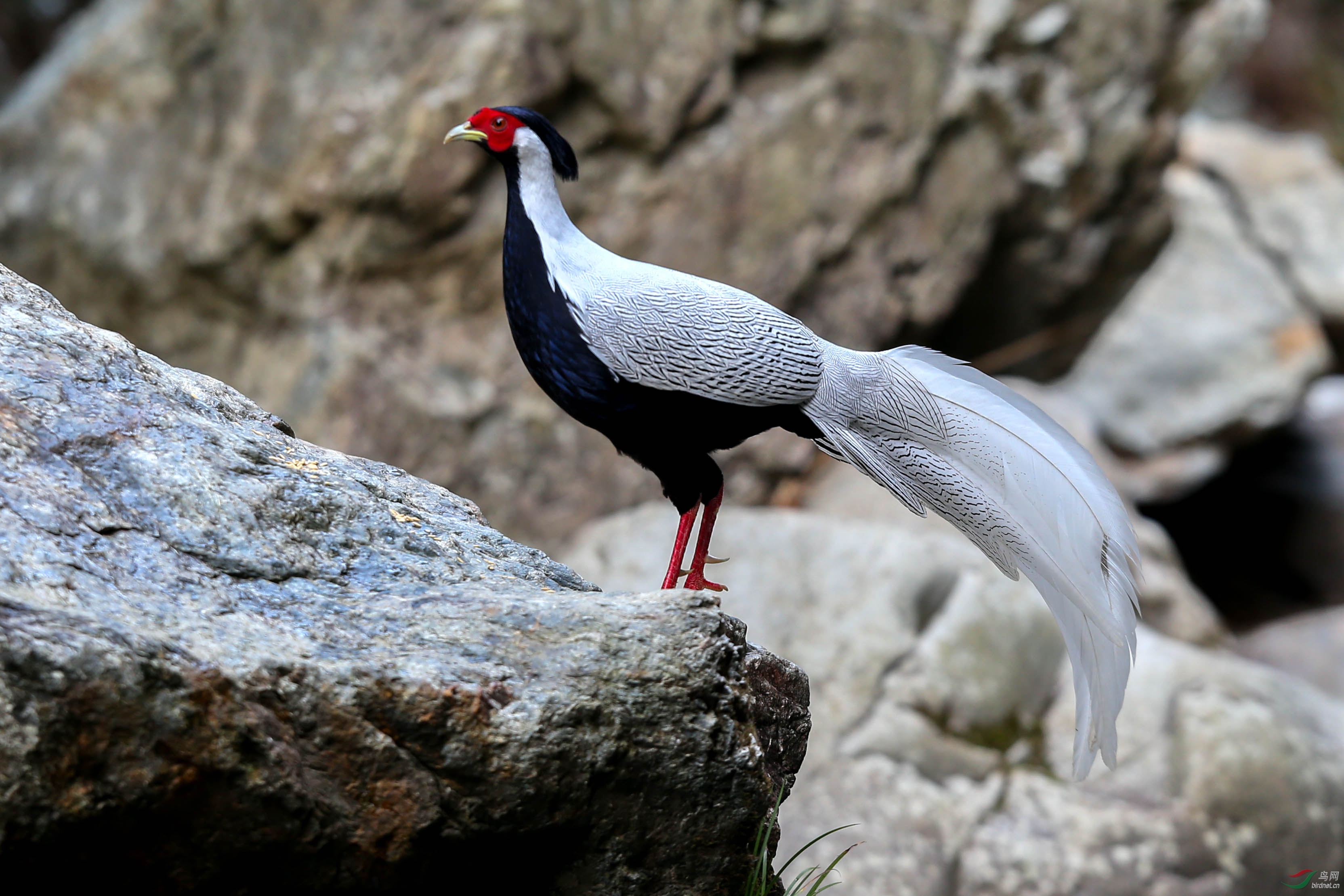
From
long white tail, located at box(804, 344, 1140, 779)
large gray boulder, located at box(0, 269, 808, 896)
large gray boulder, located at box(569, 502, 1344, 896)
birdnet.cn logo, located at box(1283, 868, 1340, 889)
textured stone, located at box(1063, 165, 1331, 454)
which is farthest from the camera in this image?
textured stone, located at box(1063, 165, 1331, 454)

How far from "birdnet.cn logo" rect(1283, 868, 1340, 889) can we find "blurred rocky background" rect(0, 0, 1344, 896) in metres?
0.05

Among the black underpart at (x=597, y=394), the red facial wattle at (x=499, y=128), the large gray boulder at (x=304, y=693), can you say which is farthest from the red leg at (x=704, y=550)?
the red facial wattle at (x=499, y=128)

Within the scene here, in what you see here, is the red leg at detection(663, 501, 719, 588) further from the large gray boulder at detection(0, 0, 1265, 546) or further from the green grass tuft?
the large gray boulder at detection(0, 0, 1265, 546)

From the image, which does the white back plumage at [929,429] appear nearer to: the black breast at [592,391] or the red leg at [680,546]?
the black breast at [592,391]

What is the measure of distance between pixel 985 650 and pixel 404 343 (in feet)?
10.3

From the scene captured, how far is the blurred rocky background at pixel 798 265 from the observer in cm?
499

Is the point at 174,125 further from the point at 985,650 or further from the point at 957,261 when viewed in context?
the point at 985,650

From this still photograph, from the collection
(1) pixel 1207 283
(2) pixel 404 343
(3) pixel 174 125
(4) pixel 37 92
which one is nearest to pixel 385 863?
(2) pixel 404 343

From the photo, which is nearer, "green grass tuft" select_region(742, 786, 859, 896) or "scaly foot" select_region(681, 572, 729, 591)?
"green grass tuft" select_region(742, 786, 859, 896)

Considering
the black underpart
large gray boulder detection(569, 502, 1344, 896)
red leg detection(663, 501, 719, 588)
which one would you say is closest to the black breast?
the black underpart

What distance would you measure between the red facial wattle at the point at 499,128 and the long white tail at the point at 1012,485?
98cm

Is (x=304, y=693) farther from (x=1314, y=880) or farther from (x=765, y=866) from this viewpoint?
(x=1314, y=880)

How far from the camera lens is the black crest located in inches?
130

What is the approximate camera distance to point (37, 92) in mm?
7020
